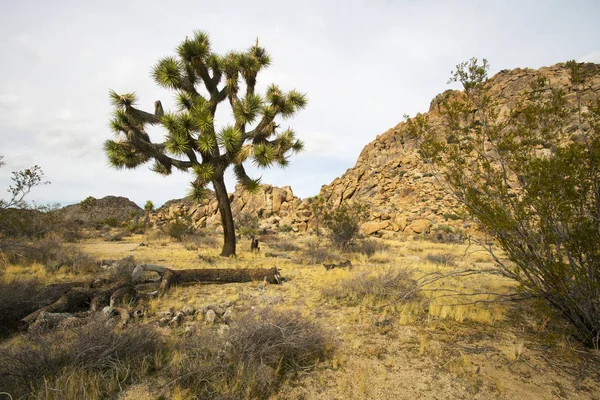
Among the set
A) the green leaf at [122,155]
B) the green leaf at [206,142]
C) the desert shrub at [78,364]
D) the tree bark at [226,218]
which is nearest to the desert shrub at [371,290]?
the desert shrub at [78,364]

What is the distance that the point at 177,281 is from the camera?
6.33 m

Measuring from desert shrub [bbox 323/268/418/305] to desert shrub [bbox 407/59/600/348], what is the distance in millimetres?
2015

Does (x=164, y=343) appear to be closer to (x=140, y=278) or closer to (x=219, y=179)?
(x=140, y=278)

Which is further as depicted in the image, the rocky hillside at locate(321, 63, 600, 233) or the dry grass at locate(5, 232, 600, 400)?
the rocky hillside at locate(321, 63, 600, 233)

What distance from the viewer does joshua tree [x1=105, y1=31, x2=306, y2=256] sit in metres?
9.81

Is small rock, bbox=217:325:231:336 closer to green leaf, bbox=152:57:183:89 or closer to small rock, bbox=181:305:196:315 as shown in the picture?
small rock, bbox=181:305:196:315

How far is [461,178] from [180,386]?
4.91 metres

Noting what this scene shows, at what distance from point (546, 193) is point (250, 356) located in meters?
4.15

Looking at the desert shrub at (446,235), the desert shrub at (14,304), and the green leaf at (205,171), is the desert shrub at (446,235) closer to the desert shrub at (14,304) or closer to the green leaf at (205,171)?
the green leaf at (205,171)

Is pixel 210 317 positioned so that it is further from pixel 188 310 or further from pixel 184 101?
pixel 184 101

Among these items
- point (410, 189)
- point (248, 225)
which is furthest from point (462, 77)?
point (410, 189)

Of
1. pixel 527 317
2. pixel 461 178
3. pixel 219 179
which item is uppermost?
pixel 219 179

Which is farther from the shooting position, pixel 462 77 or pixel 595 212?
pixel 462 77

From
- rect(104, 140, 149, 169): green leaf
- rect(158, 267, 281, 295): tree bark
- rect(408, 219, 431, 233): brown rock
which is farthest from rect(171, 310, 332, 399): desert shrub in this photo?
rect(408, 219, 431, 233): brown rock
